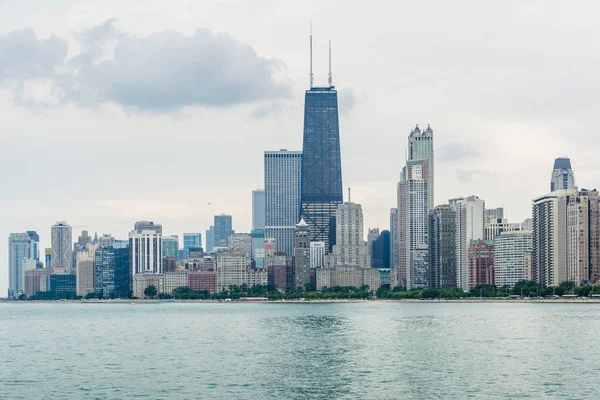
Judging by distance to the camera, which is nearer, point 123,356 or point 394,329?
point 123,356

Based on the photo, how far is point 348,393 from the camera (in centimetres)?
8056

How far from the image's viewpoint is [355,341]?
130625 millimetres

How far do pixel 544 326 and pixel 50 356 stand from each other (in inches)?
3093

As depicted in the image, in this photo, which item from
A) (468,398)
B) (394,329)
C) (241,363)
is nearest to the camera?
(468,398)

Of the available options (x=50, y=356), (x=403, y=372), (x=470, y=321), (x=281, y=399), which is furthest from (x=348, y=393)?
(x=470, y=321)

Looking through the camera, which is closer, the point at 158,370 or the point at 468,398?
the point at 468,398

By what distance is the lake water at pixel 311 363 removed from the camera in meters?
82.1

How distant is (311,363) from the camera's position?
334 feet

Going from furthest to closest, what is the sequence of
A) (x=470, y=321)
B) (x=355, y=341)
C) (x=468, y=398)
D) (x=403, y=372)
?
(x=470, y=321) < (x=355, y=341) < (x=403, y=372) < (x=468, y=398)

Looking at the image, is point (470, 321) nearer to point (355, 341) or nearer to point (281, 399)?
point (355, 341)

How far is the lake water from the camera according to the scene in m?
82.1

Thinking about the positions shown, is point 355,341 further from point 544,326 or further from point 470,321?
point 470,321

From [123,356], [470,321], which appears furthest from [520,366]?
[470,321]

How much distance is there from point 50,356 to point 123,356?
9.28 metres
